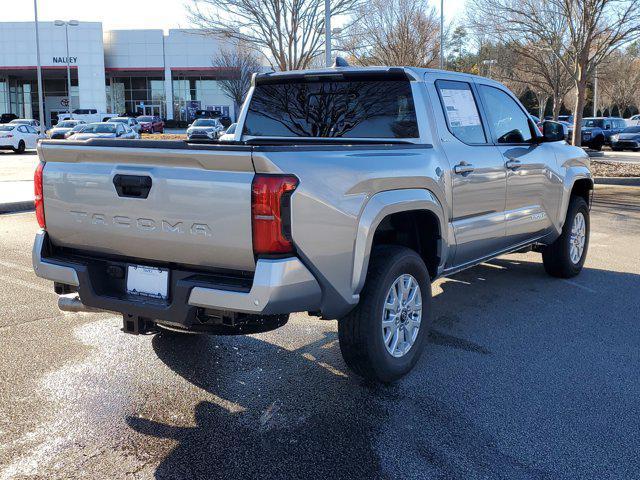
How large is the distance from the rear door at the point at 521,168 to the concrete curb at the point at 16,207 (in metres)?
9.74

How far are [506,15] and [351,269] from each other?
56.1ft

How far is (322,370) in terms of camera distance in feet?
14.7

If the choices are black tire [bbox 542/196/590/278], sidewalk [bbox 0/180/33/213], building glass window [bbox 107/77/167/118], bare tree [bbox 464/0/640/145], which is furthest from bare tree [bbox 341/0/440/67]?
building glass window [bbox 107/77/167/118]

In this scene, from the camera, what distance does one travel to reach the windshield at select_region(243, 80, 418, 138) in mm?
4863

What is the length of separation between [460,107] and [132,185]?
2.77m

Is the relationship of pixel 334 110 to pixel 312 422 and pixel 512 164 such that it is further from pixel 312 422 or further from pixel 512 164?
pixel 312 422

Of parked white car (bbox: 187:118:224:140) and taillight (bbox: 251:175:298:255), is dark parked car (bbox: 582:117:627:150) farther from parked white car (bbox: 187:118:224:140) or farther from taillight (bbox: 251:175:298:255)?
taillight (bbox: 251:175:298:255)

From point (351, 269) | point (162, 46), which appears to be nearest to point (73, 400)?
point (351, 269)

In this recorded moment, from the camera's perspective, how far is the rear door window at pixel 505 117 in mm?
5668

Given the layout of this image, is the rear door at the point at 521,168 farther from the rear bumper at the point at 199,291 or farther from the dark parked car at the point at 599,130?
the dark parked car at the point at 599,130

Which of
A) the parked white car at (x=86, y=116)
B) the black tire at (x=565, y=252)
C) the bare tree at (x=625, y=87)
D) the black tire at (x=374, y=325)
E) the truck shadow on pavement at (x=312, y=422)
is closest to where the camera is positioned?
the truck shadow on pavement at (x=312, y=422)

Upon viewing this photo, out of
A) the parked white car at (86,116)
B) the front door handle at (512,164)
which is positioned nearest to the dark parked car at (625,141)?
the front door handle at (512,164)

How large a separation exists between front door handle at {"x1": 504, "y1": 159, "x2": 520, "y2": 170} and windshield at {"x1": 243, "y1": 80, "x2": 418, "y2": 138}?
1196 mm

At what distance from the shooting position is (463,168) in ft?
16.0
